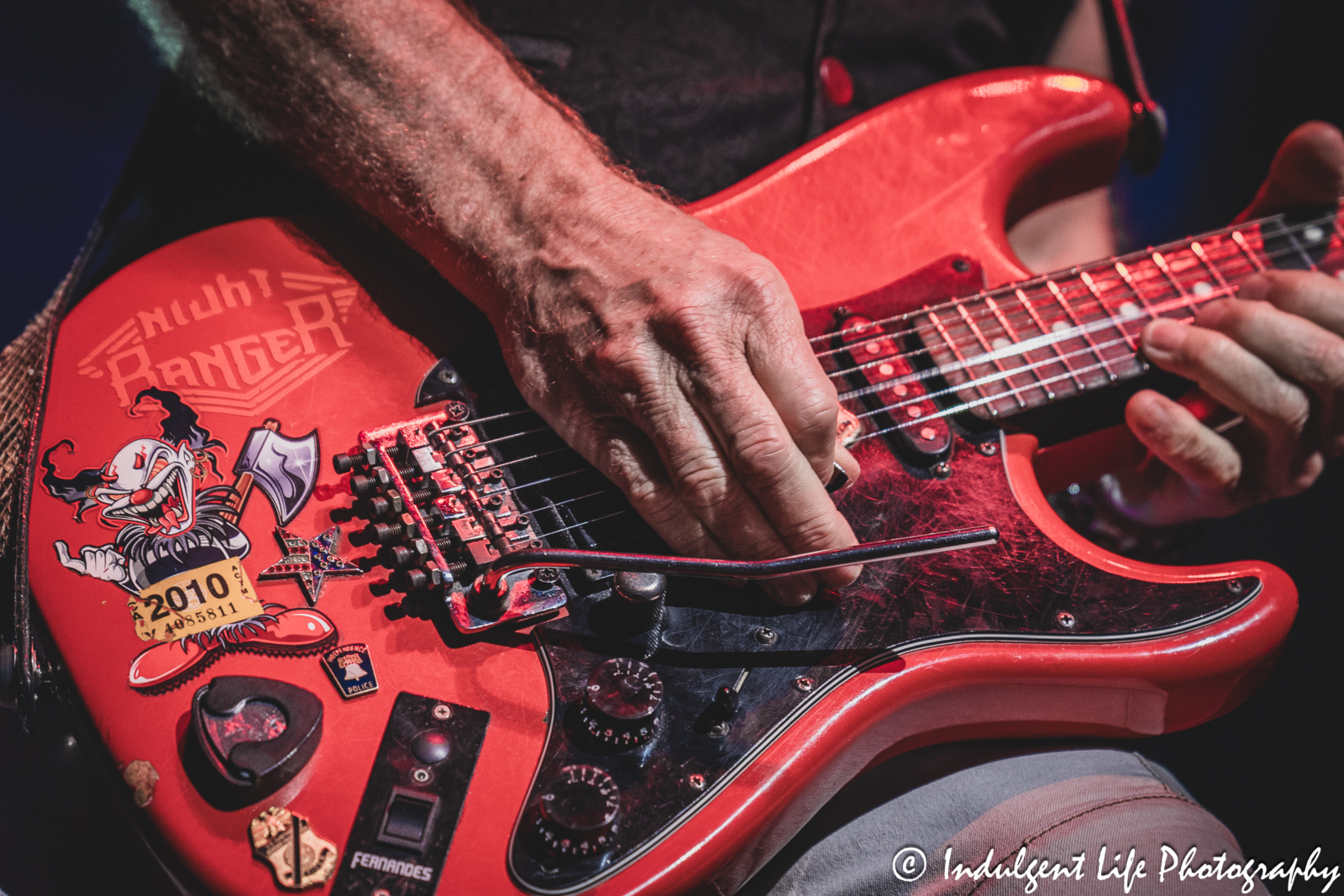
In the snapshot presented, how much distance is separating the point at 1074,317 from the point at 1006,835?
66 cm

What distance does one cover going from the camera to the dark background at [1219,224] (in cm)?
81

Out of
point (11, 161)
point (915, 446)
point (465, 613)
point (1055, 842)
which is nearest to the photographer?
point (465, 613)

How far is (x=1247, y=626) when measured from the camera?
895mm

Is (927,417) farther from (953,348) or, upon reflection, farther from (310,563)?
(310,563)

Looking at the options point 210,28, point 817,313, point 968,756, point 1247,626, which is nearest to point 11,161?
point 210,28

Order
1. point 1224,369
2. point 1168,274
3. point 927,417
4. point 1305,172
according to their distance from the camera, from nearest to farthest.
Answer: point 927,417 → point 1224,369 → point 1168,274 → point 1305,172

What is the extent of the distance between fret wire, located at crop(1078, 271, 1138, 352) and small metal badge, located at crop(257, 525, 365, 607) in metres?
0.99

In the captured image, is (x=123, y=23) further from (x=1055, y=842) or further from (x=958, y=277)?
(x=1055, y=842)

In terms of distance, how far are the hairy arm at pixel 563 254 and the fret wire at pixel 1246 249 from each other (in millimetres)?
873

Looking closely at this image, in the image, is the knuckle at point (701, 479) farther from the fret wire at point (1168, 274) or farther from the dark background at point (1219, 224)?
the fret wire at point (1168, 274)

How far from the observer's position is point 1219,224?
197 cm

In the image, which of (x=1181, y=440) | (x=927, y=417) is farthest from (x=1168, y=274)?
(x=927, y=417)

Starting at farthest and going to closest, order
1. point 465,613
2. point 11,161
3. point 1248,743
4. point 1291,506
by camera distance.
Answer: point 1291,506 < point 1248,743 < point 11,161 < point 465,613

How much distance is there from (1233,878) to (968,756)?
27 cm
